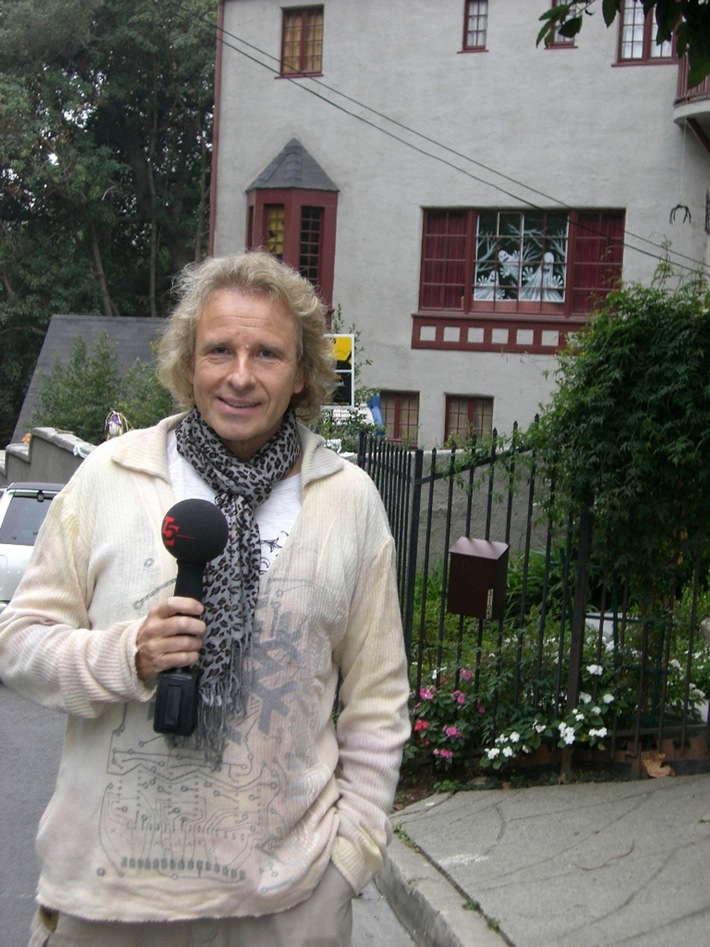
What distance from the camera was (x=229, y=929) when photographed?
247 cm

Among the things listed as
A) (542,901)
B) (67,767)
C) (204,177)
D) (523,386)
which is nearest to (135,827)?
(67,767)

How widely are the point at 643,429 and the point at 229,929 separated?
4.38 meters

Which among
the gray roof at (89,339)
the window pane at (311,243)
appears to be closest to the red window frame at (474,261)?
the window pane at (311,243)

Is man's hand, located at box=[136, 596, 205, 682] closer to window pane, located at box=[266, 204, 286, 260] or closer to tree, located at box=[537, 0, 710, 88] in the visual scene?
tree, located at box=[537, 0, 710, 88]

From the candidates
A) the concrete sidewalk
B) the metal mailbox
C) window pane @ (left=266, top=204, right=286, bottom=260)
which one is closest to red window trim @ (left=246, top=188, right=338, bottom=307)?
window pane @ (left=266, top=204, right=286, bottom=260)

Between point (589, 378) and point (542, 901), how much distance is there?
2.69m

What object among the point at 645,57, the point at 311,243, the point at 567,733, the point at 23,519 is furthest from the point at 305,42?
the point at 567,733

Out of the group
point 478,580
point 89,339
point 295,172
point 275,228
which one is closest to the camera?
point 478,580

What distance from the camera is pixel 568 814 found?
6.23 m

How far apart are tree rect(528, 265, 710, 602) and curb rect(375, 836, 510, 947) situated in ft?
6.24

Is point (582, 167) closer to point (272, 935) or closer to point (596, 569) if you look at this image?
point (596, 569)

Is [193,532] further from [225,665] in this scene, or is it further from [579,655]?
[579,655]

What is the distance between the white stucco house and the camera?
23188 millimetres

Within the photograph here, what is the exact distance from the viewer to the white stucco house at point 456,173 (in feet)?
76.1
